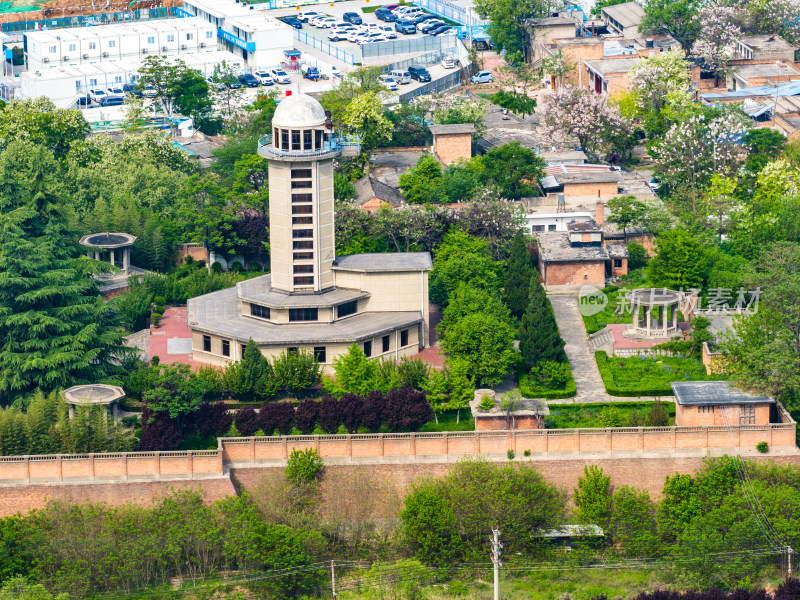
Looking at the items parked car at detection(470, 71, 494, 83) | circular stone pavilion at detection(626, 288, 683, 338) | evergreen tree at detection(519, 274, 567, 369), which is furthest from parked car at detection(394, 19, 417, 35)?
evergreen tree at detection(519, 274, 567, 369)

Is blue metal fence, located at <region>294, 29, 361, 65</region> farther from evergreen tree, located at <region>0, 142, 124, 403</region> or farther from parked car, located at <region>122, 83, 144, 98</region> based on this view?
evergreen tree, located at <region>0, 142, 124, 403</region>

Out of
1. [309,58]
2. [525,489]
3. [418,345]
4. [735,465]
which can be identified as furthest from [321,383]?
[309,58]

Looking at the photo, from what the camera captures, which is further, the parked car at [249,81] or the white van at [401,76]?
the parked car at [249,81]

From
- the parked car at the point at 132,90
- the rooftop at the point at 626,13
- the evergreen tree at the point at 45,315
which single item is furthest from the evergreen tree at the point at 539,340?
the rooftop at the point at 626,13

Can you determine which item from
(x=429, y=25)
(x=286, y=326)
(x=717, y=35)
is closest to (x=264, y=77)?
(x=429, y=25)

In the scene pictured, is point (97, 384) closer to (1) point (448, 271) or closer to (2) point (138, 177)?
(1) point (448, 271)

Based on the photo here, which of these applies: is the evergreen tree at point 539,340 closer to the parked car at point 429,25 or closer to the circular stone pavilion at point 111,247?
the circular stone pavilion at point 111,247
